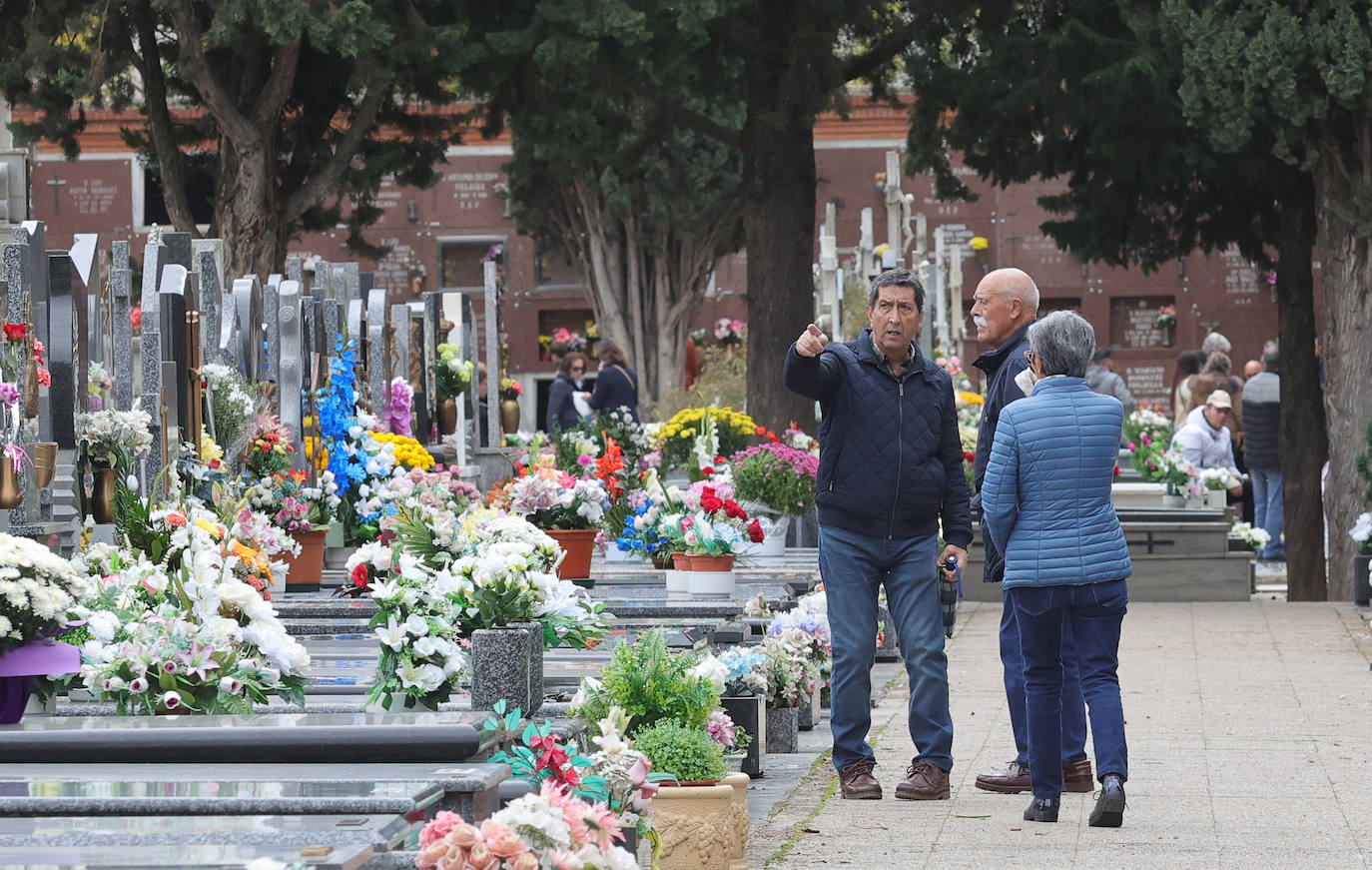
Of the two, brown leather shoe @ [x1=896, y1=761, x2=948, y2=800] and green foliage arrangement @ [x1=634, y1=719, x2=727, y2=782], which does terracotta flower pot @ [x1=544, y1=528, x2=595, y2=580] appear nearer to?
brown leather shoe @ [x1=896, y1=761, x2=948, y2=800]

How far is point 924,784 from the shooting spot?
7.06m

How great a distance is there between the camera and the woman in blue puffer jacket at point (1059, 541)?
6430 mm

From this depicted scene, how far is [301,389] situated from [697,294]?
20733 millimetres

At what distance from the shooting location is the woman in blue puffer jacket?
21.1 ft

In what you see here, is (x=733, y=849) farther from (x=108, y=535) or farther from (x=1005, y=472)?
(x=108, y=535)

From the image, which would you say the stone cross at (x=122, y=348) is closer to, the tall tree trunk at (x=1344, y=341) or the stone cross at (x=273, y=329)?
the stone cross at (x=273, y=329)

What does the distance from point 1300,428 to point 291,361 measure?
10.0 metres

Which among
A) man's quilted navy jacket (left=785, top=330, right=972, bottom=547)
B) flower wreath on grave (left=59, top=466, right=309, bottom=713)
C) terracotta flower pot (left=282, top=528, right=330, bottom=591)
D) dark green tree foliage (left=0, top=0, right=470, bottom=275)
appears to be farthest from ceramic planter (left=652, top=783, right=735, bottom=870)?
dark green tree foliage (left=0, top=0, right=470, bottom=275)

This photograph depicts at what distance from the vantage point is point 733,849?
19.0 feet

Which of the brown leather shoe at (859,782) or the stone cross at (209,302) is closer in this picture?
the brown leather shoe at (859,782)

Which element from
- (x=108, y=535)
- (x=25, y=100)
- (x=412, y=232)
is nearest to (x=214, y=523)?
(x=108, y=535)

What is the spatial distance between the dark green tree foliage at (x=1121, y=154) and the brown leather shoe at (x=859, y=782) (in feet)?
33.0

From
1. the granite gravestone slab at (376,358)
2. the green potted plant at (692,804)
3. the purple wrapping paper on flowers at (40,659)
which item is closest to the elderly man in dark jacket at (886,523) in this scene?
the green potted plant at (692,804)

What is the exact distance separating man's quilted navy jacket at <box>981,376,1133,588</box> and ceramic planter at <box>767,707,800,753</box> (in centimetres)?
184
